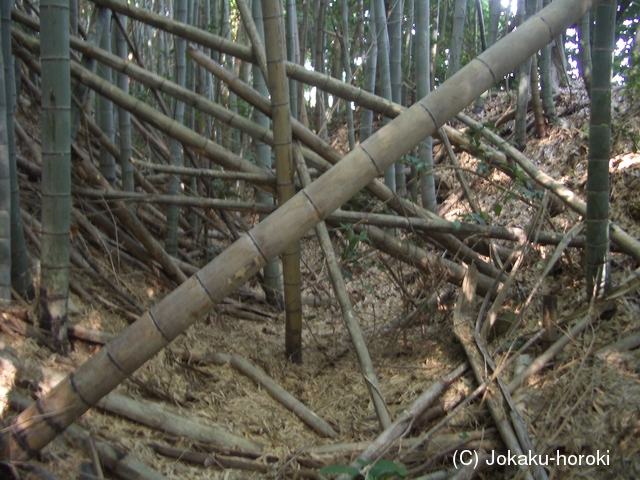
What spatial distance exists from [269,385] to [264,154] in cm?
175

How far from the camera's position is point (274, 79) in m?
3.04

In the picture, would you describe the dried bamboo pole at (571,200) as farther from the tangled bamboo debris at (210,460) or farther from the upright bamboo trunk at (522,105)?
the upright bamboo trunk at (522,105)

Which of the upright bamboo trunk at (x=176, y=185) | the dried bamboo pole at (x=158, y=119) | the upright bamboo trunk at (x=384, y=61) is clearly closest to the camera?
the dried bamboo pole at (x=158, y=119)

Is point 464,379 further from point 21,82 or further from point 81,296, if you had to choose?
point 21,82

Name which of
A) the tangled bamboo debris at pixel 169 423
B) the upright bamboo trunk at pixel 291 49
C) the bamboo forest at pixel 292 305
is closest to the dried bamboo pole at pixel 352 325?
the bamboo forest at pixel 292 305

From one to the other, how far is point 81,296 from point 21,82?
6.38 feet

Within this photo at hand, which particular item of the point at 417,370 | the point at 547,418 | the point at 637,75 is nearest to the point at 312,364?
the point at 417,370

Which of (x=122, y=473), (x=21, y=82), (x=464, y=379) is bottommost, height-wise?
(x=122, y=473)

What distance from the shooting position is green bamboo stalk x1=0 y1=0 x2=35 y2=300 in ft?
9.31

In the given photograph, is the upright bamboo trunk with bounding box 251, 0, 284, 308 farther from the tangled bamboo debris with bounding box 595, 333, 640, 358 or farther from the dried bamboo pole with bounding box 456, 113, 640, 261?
the tangled bamboo debris with bounding box 595, 333, 640, 358

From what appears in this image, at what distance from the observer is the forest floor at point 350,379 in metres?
2.30

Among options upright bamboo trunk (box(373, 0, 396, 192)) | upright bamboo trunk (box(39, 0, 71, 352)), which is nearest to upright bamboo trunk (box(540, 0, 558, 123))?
upright bamboo trunk (box(373, 0, 396, 192))

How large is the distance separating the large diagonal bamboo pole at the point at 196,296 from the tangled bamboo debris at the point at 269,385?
108 centimetres

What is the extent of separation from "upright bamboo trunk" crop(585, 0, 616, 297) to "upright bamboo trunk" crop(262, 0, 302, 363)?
155cm
